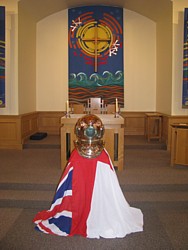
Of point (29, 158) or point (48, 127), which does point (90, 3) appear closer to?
point (48, 127)

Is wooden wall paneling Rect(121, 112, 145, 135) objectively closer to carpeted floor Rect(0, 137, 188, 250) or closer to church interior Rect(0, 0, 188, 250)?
church interior Rect(0, 0, 188, 250)

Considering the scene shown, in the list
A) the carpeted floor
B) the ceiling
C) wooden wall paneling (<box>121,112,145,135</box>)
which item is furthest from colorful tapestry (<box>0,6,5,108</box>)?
wooden wall paneling (<box>121,112,145,135</box>)

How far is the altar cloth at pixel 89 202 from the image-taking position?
117 inches

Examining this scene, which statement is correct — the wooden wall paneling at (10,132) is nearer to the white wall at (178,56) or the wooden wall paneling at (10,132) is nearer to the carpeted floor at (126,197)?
the carpeted floor at (126,197)

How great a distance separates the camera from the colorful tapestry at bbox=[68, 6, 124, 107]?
782 centimetres

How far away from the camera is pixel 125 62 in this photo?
796 cm

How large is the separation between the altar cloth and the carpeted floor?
10 cm

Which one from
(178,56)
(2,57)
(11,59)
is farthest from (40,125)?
(178,56)

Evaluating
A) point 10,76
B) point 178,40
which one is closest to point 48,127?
point 10,76

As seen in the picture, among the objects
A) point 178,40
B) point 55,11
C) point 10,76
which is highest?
point 55,11

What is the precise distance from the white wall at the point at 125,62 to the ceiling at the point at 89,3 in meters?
0.29

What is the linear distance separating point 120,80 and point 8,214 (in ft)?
17.3

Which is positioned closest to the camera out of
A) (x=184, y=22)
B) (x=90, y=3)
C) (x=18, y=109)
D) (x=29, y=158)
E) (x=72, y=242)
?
(x=72, y=242)

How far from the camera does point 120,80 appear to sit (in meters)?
7.93
